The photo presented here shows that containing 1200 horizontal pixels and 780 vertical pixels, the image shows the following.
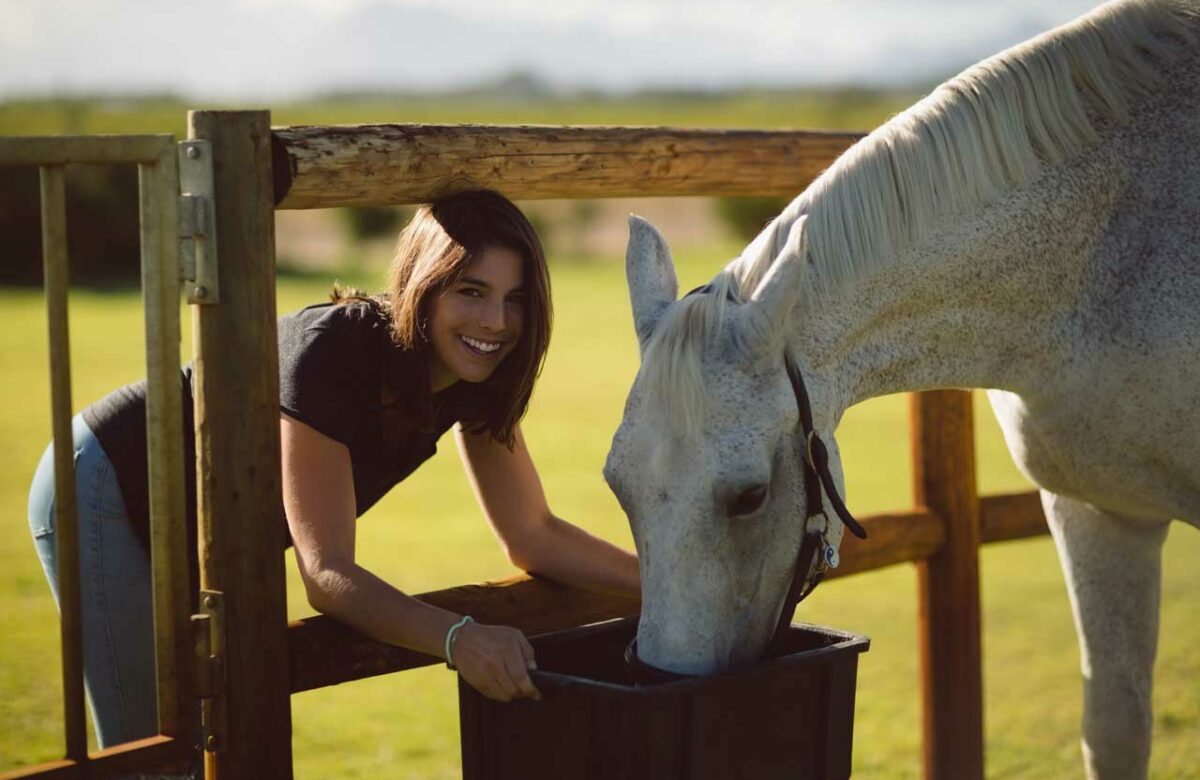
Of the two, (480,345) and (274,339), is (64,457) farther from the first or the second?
(480,345)

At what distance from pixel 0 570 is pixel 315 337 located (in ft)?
17.2

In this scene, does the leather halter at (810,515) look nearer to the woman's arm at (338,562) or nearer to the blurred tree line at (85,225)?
the woman's arm at (338,562)

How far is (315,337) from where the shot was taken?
2.54 m

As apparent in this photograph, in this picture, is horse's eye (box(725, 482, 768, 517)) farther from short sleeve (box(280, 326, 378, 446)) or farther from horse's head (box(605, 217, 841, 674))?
short sleeve (box(280, 326, 378, 446))

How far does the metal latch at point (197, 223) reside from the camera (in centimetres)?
230

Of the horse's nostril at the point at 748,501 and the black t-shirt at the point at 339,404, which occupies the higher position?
the black t-shirt at the point at 339,404

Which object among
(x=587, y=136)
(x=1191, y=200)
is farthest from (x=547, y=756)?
(x=1191, y=200)

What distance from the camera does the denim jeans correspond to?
101 inches

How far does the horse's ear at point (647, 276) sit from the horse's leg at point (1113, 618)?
4.24 ft

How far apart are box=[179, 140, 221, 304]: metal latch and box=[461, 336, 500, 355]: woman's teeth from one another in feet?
1.78

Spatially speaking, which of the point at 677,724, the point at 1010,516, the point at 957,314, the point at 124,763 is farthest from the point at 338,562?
the point at 1010,516

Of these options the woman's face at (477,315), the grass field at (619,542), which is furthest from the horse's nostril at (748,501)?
the grass field at (619,542)

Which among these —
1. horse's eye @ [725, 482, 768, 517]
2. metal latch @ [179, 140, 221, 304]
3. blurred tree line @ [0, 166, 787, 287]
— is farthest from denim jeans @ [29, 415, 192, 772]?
blurred tree line @ [0, 166, 787, 287]

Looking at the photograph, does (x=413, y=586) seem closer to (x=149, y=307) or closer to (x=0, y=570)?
(x=0, y=570)
